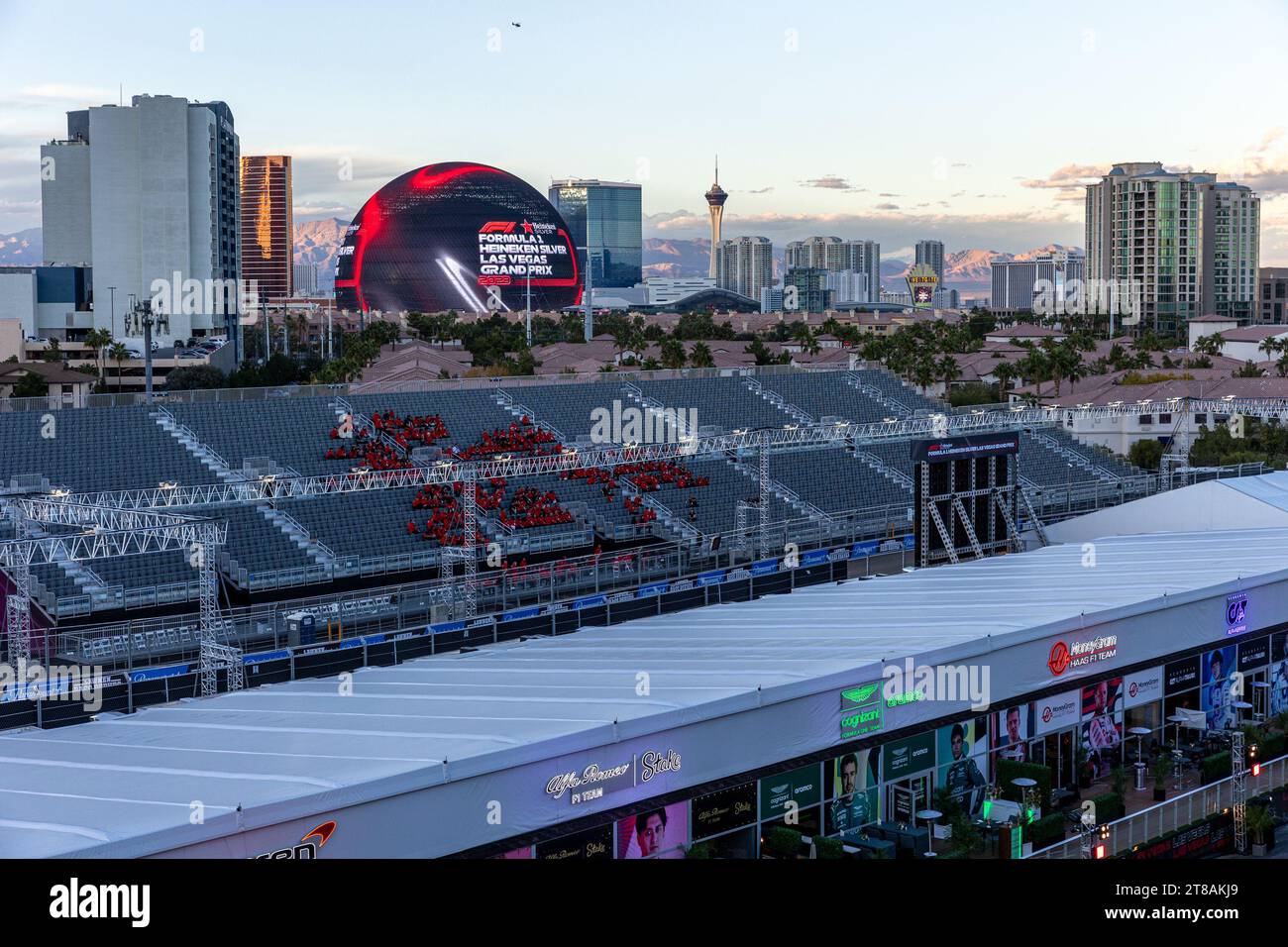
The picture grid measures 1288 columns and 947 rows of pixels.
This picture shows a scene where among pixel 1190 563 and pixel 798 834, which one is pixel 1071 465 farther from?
pixel 798 834

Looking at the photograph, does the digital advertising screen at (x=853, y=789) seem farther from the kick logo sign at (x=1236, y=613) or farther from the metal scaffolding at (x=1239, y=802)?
the kick logo sign at (x=1236, y=613)

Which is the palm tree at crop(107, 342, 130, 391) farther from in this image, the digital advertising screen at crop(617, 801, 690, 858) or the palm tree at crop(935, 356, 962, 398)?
the digital advertising screen at crop(617, 801, 690, 858)

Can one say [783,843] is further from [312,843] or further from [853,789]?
[312,843]

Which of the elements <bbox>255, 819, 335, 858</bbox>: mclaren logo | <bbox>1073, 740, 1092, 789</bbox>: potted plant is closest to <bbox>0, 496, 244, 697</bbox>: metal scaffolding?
<bbox>255, 819, 335, 858</bbox>: mclaren logo

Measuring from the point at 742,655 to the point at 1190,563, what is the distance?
11.8 metres

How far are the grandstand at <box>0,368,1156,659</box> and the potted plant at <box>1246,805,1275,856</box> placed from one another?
18062mm

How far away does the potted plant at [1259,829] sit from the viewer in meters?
20.5

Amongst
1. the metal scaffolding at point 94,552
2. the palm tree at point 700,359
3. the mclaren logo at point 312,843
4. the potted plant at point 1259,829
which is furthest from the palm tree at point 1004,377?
the mclaren logo at point 312,843

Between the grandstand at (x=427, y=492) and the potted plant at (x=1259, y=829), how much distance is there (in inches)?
711

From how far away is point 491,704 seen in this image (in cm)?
1984

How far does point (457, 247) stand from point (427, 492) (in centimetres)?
12816

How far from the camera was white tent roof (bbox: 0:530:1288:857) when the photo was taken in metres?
15.2
